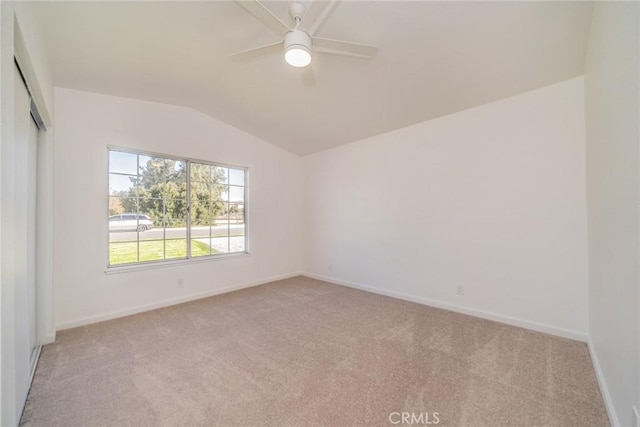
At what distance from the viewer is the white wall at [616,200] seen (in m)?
1.36

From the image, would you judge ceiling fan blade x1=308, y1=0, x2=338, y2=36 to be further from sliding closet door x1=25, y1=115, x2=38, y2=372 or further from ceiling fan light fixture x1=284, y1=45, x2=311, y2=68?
sliding closet door x1=25, y1=115, x2=38, y2=372

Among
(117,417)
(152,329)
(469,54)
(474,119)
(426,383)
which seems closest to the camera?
(117,417)

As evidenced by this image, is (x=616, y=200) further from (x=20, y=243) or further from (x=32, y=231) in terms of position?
(x=32, y=231)

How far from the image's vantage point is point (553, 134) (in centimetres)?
274

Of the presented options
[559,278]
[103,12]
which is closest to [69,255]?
[103,12]

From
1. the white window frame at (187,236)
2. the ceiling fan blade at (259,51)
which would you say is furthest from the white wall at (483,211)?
the ceiling fan blade at (259,51)

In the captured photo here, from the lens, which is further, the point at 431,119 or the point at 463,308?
the point at 431,119

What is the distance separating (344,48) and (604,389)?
3.01m

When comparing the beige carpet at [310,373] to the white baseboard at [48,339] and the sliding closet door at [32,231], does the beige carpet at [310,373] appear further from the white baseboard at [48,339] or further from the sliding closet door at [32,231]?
the sliding closet door at [32,231]

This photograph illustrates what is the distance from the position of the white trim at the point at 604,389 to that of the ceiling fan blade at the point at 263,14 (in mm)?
3140

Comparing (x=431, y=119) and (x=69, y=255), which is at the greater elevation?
(x=431, y=119)

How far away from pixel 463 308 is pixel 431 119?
8.19 feet

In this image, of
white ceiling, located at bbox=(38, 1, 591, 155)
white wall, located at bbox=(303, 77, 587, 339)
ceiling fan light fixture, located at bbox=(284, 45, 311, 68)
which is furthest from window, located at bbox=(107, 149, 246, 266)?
ceiling fan light fixture, located at bbox=(284, 45, 311, 68)

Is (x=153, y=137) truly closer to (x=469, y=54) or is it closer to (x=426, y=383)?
(x=469, y=54)
